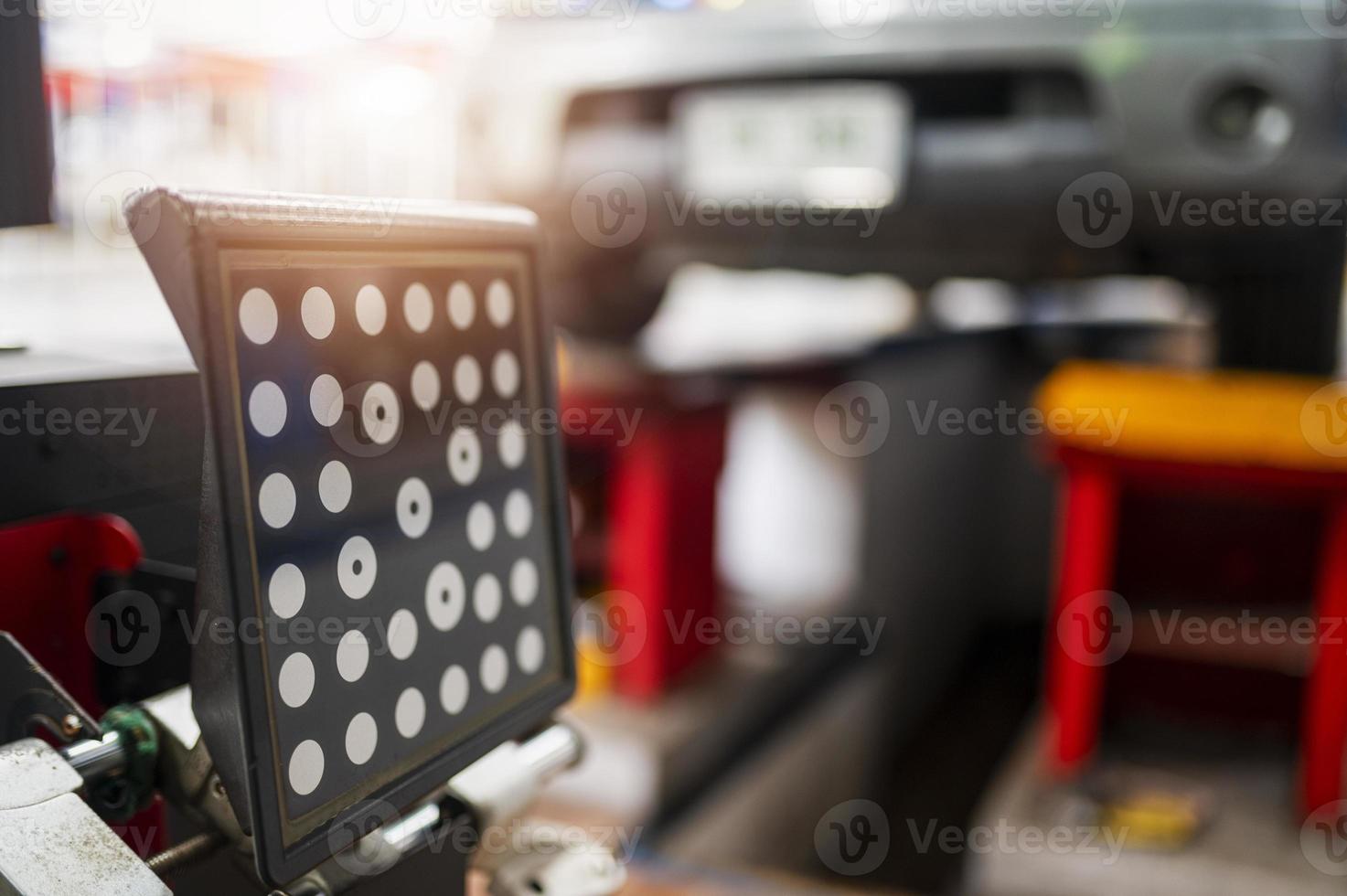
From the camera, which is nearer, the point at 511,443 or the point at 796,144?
the point at 511,443

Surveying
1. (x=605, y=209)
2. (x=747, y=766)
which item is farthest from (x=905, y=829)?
(x=605, y=209)

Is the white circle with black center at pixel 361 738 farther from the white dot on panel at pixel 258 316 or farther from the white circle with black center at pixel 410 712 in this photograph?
the white dot on panel at pixel 258 316

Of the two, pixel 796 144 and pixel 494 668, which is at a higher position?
pixel 796 144

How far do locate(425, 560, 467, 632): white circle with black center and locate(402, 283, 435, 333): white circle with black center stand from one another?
93 millimetres

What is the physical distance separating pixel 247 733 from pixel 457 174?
61.7 inches

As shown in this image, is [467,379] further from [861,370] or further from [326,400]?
[861,370]

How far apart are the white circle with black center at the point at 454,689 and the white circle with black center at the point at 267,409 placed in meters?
0.13

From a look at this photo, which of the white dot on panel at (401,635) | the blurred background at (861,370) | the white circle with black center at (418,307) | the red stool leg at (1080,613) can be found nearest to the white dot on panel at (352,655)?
the white dot on panel at (401,635)

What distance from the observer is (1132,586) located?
1.66 meters

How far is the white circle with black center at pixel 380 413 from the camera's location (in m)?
0.40

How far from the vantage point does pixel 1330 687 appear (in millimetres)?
1420

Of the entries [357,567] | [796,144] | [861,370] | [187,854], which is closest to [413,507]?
[357,567]

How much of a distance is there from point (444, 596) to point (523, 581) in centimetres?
5

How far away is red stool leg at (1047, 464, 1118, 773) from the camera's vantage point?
150cm
